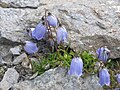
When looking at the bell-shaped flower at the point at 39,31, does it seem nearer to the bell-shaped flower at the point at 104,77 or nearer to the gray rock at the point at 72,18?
the gray rock at the point at 72,18

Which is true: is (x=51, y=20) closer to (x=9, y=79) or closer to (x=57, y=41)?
(x=57, y=41)

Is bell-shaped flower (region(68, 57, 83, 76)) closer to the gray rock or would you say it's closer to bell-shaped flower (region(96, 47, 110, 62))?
bell-shaped flower (region(96, 47, 110, 62))

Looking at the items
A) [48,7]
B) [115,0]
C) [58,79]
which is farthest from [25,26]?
[115,0]

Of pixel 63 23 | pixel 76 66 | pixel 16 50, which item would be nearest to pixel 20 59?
pixel 16 50

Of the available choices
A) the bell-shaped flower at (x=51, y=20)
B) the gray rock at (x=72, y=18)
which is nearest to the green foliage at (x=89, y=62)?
the gray rock at (x=72, y=18)

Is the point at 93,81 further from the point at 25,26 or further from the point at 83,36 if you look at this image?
the point at 25,26
